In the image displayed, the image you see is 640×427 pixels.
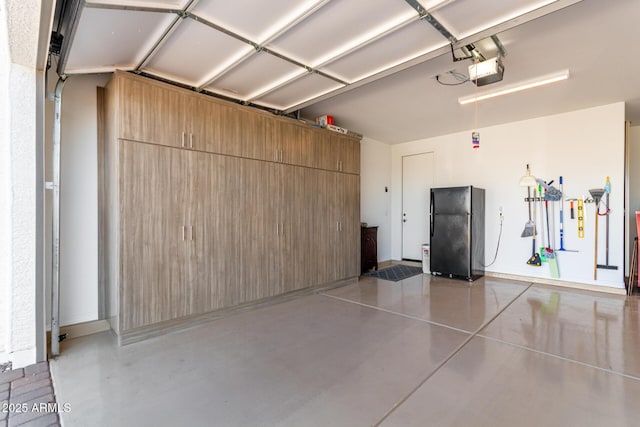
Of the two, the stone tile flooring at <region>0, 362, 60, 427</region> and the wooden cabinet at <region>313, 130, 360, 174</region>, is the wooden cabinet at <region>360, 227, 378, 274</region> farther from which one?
the stone tile flooring at <region>0, 362, 60, 427</region>

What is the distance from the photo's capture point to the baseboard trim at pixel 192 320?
2881mm

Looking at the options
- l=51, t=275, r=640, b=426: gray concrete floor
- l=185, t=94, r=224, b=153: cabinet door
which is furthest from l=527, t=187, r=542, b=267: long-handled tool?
l=185, t=94, r=224, b=153: cabinet door

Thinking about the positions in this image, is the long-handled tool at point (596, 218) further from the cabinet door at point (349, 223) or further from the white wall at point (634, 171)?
the cabinet door at point (349, 223)

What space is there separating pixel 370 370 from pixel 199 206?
2.41 m

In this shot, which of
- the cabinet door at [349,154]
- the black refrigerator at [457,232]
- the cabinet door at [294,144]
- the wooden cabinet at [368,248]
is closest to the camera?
the cabinet door at [294,144]

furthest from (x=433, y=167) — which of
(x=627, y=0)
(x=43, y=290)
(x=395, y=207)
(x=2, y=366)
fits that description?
(x=2, y=366)

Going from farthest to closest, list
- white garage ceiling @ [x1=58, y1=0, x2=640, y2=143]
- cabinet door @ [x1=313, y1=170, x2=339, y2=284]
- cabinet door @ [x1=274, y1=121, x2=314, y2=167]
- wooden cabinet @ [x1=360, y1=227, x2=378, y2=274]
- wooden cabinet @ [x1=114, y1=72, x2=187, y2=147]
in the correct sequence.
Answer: wooden cabinet @ [x1=360, y1=227, x2=378, y2=274] < cabinet door @ [x1=313, y1=170, x2=339, y2=284] < cabinet door @ [x1=274, y1=121, x2=314, y2=167] < wooden cabinet @ [x1=114, y1=72, x2=187, y2=147] < white garage ceiling @ [x1=58, y1=0, x2=640, y2=143]

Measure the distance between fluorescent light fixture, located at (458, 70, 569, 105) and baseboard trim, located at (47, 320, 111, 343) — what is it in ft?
17.4

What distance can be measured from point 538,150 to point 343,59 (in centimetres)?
442

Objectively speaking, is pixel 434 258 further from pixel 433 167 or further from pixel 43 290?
pixel 43 290

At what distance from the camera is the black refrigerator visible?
209 inches

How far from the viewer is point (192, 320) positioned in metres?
3.29

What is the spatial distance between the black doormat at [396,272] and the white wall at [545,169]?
4.74ft

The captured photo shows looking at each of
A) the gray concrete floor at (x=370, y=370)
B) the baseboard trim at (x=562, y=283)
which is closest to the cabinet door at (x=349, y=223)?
the gray concrete floor at (x=370, y=370)
